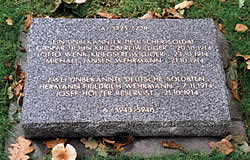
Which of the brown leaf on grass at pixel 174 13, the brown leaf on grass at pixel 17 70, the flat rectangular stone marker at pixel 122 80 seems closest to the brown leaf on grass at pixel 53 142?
the flat rectangular stone marker at pixel 122 80

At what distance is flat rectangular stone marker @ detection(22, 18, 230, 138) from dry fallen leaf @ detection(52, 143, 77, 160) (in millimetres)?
182

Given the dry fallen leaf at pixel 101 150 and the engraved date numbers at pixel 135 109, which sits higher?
the engraved date numbers at pixel 135 109

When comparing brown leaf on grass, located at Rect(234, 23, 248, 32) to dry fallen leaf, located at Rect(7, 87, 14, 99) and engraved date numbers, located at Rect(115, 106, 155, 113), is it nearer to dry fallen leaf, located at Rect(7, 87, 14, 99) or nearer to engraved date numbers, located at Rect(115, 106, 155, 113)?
engraved date numbers, located at Rect(115, 106, 155, 113)

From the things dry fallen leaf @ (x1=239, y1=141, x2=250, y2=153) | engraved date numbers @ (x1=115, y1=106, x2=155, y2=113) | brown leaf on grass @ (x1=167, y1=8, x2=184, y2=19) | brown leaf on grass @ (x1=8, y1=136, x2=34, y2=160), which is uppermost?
brown leaf on grass @ (x1=167, y1=8, x2=184, y2=19)

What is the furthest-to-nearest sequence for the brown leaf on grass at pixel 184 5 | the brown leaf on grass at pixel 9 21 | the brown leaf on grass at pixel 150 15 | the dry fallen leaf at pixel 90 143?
the brown leaf on grass at pixel 184 5 → the brown leaf on grass at pixel 150 15 → the brown leaf on grass at pixel 9 21 → the dry fallen leaf at pixel 90 143

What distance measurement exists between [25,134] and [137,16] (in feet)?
7.21

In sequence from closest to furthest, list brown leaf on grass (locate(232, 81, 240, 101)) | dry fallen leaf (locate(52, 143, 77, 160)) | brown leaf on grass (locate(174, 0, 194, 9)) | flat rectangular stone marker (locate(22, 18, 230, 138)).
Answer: dry fallen leaf (locate(52, 143, 77, 160)) < flat rectangular stone marker (locate(22, 18, 230, 138)) < brown leaf on grass (locate(232, 81, 240, 101)) < brown leaf on grass (locate(174, 0, 194, 9))

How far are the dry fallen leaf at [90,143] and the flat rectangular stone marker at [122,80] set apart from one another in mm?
87

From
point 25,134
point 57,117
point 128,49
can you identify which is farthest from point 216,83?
point 25,134

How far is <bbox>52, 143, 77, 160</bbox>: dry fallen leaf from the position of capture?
281cm

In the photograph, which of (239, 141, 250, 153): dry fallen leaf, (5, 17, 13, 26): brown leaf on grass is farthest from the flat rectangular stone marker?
(5, 17, 13, 26): brown leaf on grass

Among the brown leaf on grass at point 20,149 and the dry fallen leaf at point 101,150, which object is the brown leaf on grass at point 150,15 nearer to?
the dry fallen leaf at point 101,150

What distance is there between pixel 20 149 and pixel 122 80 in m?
1.20

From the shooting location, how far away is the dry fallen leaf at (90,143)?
10.1 ft
